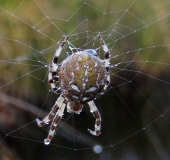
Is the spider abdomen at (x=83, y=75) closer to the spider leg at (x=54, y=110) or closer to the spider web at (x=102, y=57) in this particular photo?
the spider leg at (x=54, y=110)

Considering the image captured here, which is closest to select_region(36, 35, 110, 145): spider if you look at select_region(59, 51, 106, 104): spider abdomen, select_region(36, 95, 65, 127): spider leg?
select_region(59, 51, 106, 104): spider abdomen

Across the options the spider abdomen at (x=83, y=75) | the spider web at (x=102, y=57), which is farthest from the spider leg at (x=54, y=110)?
the spider web at (x=102, y=57)

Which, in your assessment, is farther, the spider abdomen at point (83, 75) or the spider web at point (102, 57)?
the spider web at point (102, 57)

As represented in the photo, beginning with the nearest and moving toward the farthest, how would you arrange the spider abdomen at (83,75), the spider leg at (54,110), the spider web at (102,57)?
the spider abdomen at (83,75)
the spider leg at (54,110)
the spider web at (102,57)

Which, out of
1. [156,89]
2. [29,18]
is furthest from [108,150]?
[29,18]

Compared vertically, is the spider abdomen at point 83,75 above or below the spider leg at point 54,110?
below

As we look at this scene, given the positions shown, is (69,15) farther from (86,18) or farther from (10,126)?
(10,126)
